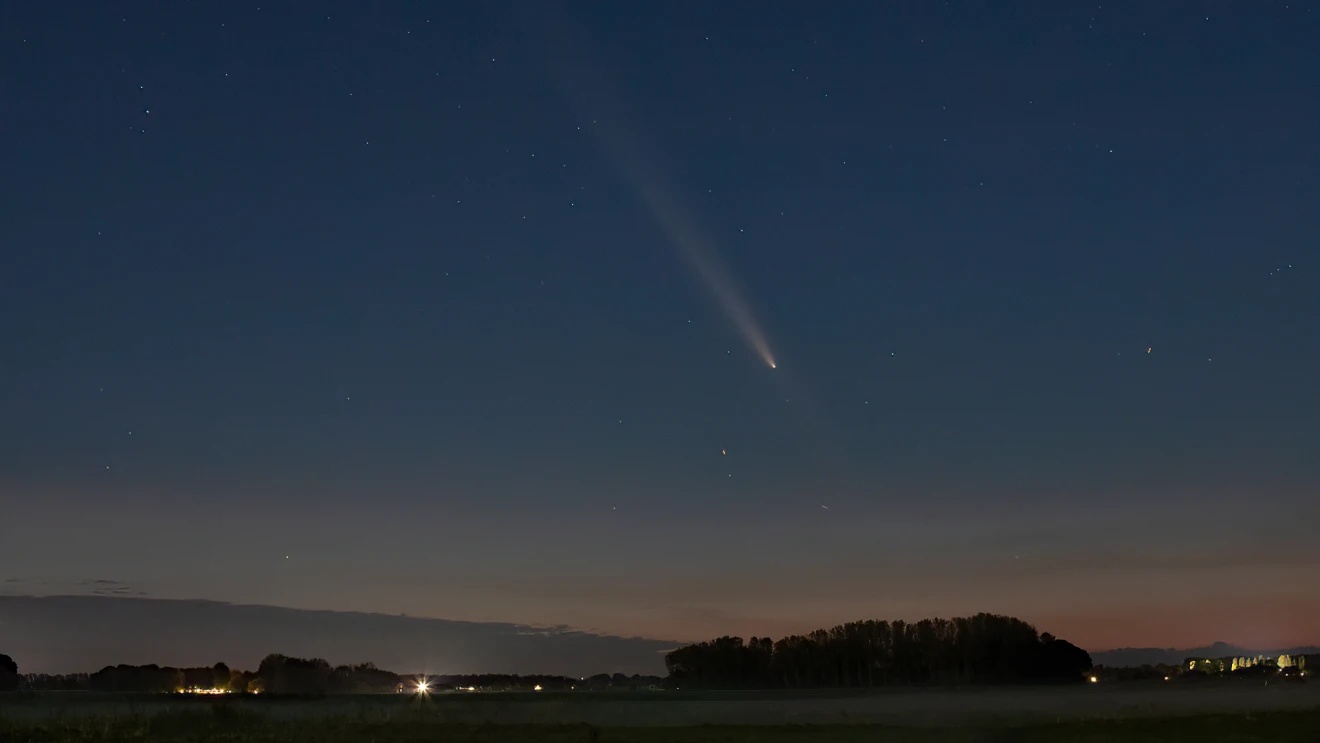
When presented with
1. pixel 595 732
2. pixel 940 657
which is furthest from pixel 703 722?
pixel 940 657

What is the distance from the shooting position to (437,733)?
162 feet

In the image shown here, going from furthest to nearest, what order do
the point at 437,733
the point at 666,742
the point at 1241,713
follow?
the point at 1241,713 < the point at 437,733 < the point at 666,742

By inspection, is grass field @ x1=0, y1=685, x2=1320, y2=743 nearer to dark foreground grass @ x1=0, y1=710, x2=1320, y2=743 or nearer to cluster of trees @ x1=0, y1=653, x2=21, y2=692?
dark foreground grass @ x1=0, y1=710, x2=1320, y2=743

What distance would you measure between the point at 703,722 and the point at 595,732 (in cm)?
1851

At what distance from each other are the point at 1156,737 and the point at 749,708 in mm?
33432

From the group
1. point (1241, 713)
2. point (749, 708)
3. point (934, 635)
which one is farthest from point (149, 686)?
point (1241, 713)

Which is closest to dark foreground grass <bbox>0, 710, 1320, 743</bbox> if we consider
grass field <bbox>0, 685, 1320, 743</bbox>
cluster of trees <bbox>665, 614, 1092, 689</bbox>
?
grass field <bbox>0, 685, 1320, 743</bbox>

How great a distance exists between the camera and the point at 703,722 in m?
66.0

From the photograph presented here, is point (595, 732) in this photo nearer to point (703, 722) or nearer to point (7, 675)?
point (703, 722)

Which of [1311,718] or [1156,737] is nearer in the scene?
[1156,737]

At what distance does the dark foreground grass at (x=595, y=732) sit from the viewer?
141ft

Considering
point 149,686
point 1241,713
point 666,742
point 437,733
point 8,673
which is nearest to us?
point 666,742

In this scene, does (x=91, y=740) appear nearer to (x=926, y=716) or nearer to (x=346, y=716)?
(x=346, y=716)

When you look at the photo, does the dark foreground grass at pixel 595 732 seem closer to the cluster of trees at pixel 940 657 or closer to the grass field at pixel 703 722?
the grass field at pixel 703 722
